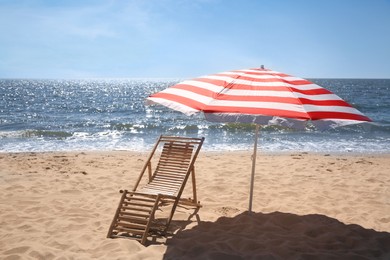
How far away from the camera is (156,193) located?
170 inches

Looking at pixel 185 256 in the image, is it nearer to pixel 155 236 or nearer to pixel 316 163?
pixel 155 236

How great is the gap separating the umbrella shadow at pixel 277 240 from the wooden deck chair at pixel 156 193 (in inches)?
16.7

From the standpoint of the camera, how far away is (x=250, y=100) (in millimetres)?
3502

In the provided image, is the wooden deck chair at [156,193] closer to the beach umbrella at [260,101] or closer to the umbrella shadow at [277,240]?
the umbrella shadow at [277,240]

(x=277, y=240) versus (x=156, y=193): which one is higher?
(x=156, y=193)

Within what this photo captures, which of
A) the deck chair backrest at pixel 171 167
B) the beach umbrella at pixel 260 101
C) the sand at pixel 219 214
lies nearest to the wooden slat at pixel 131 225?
the sand at pixel 219 214

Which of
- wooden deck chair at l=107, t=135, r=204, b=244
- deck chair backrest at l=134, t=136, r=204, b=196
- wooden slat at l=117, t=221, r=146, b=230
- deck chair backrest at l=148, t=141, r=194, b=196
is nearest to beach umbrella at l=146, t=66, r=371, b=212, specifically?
wooden deck chair at l=107, t=135, r=204, b=244

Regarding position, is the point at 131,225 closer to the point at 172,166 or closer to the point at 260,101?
the point at 172,166

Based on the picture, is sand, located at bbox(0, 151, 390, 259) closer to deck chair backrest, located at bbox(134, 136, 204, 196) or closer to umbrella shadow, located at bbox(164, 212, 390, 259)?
umbrella shadow, located at bbox(164, 212, 390, 259)

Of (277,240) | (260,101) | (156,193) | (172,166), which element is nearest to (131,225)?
(156,193)

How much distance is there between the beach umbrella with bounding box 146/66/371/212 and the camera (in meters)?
3.25

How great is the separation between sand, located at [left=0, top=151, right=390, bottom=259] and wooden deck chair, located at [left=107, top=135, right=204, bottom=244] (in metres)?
0.22

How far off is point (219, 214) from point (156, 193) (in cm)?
107

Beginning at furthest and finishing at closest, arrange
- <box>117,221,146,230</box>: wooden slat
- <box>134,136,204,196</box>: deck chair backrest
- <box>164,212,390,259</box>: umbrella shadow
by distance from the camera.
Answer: <box>134,136,204,196</box>: deck chair backrest, <box>117,221,146,230</box>: wooden slat, <box>164,212,390,259</box>: umbrella shadow
